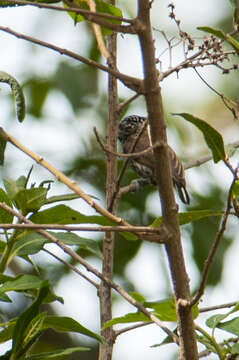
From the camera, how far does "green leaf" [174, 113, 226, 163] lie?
1.91 m

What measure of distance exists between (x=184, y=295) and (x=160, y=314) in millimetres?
293

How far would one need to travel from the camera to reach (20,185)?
2.21 meters

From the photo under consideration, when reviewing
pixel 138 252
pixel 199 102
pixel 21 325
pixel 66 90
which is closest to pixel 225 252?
pixel 138 252

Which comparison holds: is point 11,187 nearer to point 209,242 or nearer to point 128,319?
point 128,319

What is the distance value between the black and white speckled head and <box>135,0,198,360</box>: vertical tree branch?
4.86 meters

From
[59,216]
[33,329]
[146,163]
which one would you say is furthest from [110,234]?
[146,163]

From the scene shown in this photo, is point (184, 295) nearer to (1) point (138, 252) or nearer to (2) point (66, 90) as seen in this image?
(1) point (138, 252)

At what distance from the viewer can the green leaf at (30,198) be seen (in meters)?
2.06

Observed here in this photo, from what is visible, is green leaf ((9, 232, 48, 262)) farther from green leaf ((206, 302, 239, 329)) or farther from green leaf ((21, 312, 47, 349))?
green leaf ((206, 302, 239, 329))

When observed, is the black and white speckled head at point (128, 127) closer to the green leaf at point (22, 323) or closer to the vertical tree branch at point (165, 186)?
the green leaf at point (22, 323)

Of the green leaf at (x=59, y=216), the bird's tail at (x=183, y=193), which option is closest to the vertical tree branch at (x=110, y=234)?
the green leaf at (x=59, y=216)

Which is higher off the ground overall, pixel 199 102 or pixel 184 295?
pixel 199 102

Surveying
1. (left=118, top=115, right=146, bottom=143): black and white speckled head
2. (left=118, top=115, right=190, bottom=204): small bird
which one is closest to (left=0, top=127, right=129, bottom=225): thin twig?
(left=118, top=115, right=190, bottom=204): small bird

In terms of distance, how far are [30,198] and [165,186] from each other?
0.52 m
